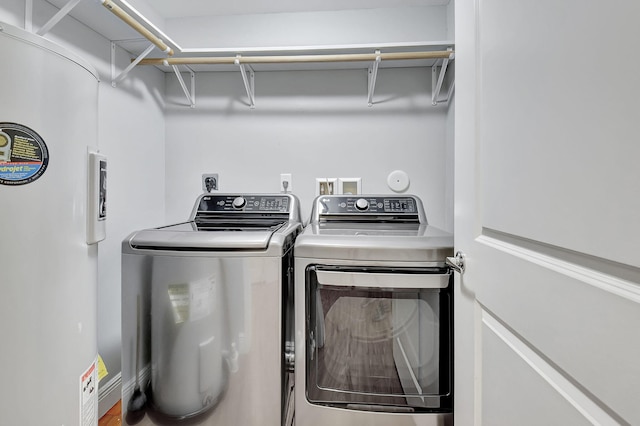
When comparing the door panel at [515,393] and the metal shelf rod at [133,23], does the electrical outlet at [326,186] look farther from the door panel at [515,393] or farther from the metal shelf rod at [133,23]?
the door panel at [515,393]

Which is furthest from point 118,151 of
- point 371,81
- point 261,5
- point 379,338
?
point 379,338

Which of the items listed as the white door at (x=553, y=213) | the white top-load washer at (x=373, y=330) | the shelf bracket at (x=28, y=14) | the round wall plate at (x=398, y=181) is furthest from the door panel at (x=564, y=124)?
the shelf bracket at (x=28, y=14)

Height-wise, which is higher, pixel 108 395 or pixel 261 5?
pixel 261 5

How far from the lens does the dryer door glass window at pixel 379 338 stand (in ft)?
3.40

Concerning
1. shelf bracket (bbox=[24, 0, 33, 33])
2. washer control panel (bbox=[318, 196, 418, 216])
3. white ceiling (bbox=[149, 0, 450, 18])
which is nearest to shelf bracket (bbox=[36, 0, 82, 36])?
shelf bracket (bbox=[24, 0, 33, 33])

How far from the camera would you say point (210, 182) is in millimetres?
1897

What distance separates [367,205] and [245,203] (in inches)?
28.2

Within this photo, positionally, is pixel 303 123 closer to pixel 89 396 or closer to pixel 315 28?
pixel 315 28

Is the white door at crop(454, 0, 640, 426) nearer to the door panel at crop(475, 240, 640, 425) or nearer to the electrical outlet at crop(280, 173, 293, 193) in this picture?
the door panel at crop(475, 240, 640, 425)

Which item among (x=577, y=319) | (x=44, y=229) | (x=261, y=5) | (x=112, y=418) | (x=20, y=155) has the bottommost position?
(x=112, y=418)

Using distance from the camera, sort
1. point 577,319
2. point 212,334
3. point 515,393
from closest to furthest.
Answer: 1. point 577,319
2. point 515,393
3. point 212,334

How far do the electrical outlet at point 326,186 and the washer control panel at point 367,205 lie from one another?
0.20 metres

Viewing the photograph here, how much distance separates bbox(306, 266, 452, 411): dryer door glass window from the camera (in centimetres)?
104

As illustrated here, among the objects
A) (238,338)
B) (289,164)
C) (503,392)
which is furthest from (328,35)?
(503,392)
